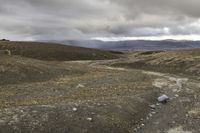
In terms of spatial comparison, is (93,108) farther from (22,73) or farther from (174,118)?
(22,73)

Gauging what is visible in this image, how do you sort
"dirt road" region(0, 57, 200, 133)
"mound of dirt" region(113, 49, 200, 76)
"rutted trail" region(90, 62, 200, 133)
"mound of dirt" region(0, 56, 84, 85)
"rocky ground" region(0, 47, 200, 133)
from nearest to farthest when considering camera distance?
"dirt road" region(0, 57, 200, 133) < "rocky ground" region(0, 47, 200, 133) < "rutted trail" region(90, 62, 200, 133) < "mound of dirt" region(0, 56, 84, 85) < "mound of dirt" region(113, 49, 200, 76)

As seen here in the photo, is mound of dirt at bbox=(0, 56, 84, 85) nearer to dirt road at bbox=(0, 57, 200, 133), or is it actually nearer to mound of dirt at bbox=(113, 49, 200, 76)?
dirt road at bbox=(0, 57, 200, 133)

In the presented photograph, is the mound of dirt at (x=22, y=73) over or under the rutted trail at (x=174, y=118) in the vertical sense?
over

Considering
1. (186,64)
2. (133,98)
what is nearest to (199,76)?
(186,64)

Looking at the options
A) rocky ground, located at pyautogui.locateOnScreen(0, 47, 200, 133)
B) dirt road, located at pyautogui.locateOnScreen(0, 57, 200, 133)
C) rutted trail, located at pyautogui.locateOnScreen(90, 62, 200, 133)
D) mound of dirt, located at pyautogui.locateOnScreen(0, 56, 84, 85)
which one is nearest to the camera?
dirt road, located at pyautogui.locateOnScreen(0, 57, 200, 133)

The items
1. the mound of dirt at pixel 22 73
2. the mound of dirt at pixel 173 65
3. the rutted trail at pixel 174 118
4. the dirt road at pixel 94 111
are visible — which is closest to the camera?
the dirt road at pixel 94 111

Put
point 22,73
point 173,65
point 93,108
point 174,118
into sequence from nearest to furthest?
point 93,108
point 174,118
point 22,73
point 173,65

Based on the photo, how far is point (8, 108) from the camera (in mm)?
22953

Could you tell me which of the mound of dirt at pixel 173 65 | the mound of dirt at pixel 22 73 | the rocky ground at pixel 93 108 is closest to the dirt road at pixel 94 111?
the rocky ground at pixel 93 108

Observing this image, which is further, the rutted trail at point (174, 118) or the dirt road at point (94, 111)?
the rutted trail at point (174, 118)

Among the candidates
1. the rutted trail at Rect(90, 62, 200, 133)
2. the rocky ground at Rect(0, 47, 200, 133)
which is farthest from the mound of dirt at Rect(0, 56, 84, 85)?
the rutted trail at Rect(90, 62, 200, 133)

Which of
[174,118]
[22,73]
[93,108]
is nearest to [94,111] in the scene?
[93,108]

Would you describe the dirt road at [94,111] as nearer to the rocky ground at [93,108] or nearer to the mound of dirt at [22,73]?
the rocky ground at [93,108]

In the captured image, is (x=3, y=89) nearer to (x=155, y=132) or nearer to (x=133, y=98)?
(x=133, y=98)
